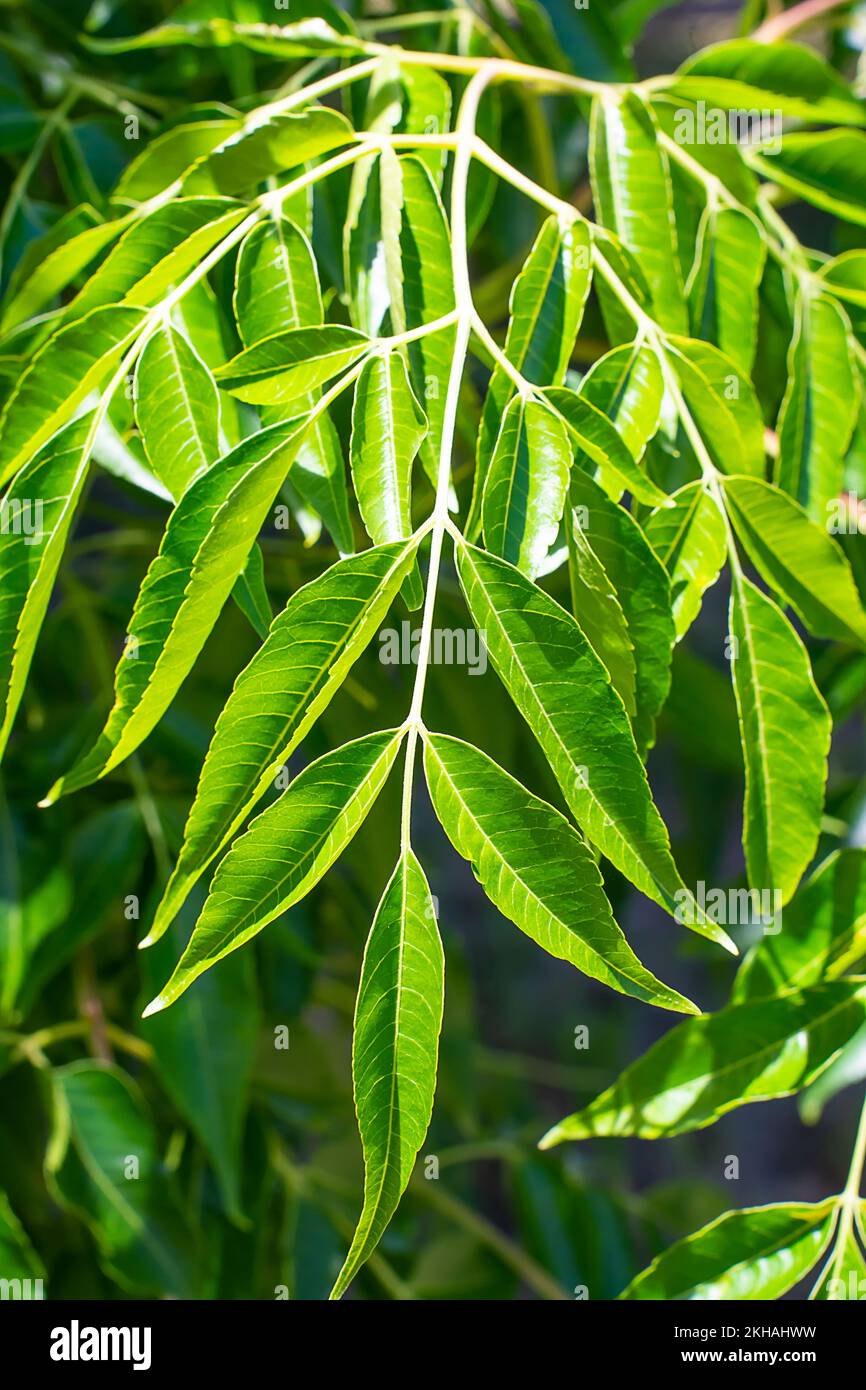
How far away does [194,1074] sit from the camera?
618 millimetres

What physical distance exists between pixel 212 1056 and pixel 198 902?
0.08 meters

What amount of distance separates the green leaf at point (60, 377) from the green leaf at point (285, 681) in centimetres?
12

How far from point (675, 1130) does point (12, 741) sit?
0.46 meters

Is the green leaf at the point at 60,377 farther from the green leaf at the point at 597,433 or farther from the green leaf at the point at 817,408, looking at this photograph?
the green leaf at the point at 817,408

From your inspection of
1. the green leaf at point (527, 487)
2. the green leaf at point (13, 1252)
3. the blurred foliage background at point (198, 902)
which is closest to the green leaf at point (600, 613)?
the green leaf at point (527, 487)

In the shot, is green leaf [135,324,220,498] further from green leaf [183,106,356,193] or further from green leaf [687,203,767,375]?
green leaf [687,203,767,375]

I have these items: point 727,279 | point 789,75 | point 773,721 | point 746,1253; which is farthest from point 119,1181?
point 789,75

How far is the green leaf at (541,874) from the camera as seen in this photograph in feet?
1.12

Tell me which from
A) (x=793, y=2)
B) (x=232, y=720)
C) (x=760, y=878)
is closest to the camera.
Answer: (x=232, y=720)

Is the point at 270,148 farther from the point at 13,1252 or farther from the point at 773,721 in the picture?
the point at 13,1252

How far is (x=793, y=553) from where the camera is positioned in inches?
17.4

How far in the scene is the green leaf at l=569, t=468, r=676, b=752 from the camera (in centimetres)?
39
